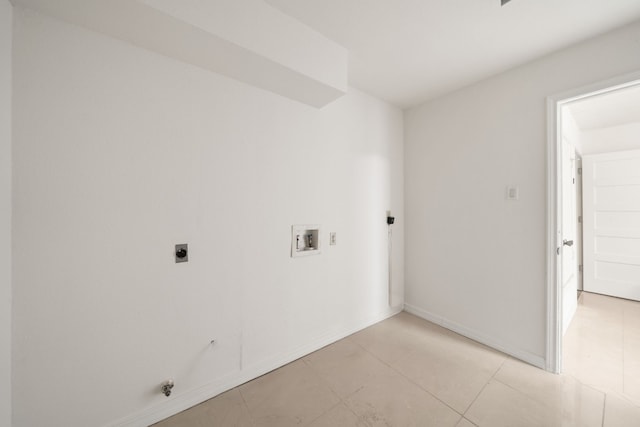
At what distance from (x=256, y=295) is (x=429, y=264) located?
1.92 metres

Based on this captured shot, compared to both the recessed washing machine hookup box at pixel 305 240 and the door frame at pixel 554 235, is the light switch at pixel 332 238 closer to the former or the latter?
the recessed washing machine hookup box at pixel 305 240

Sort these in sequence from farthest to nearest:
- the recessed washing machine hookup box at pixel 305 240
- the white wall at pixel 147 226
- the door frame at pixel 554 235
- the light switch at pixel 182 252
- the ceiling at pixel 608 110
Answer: the ceiling at pixel 608 110, the recessed washing machine hookup box at pixel 305 240, the door frame at pixel 554 235, the light switch at pixel 182 252, the white wall at pixel 147 226

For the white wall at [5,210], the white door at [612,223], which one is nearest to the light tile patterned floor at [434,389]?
the white wall at [5,210]

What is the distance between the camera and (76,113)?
3.73ft

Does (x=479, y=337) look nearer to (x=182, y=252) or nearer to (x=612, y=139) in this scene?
(x=182, y=252)

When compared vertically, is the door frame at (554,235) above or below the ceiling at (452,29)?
below

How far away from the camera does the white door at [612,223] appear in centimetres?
296

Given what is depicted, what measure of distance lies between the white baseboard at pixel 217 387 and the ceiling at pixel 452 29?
2.40 metres

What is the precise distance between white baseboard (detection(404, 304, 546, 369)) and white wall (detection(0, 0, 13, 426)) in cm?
303

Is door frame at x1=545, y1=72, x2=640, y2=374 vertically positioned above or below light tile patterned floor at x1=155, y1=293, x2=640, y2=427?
above

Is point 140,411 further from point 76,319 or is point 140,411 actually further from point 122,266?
point 122,266

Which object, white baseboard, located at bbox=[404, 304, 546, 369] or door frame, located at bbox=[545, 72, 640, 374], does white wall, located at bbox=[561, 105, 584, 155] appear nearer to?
door frame, located at bbox=[545, 72, 640, 374]

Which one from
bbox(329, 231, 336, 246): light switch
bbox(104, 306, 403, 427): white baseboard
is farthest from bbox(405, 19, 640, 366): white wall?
bbox(104, 306, 403, 427): white baseboard

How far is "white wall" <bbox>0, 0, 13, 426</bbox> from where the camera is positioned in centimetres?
96
